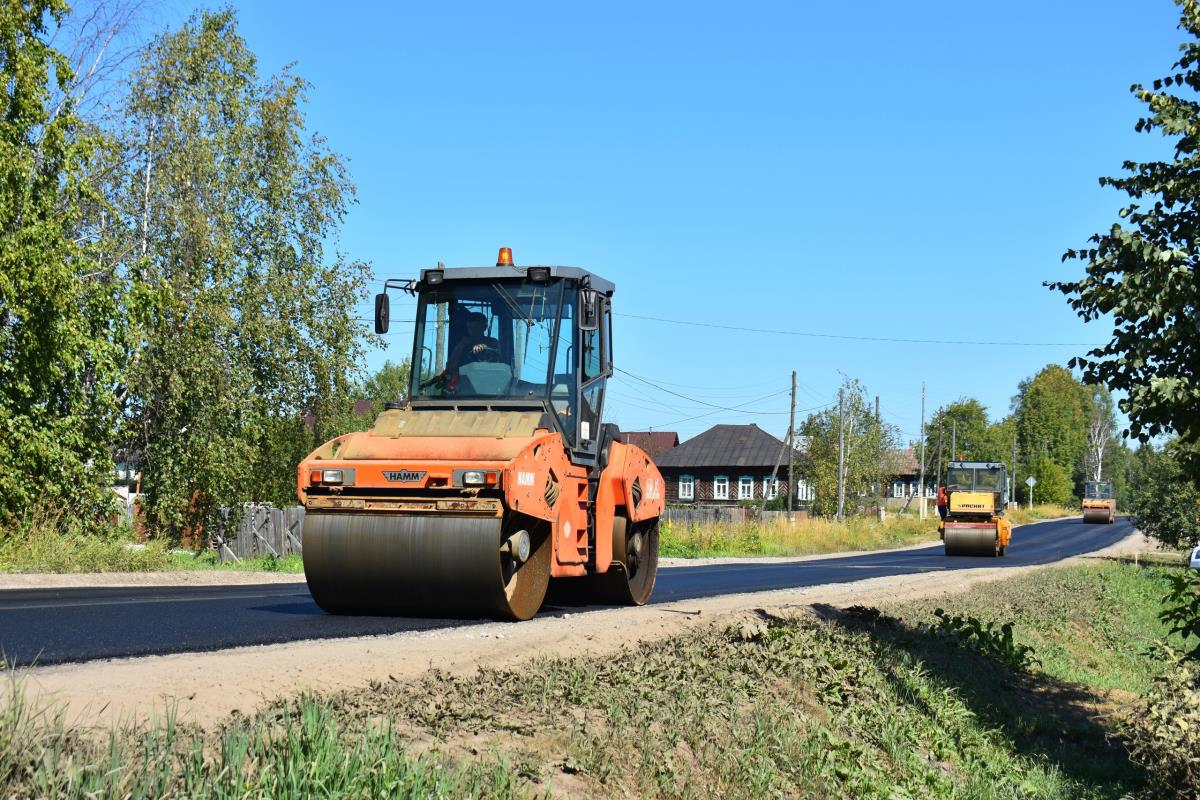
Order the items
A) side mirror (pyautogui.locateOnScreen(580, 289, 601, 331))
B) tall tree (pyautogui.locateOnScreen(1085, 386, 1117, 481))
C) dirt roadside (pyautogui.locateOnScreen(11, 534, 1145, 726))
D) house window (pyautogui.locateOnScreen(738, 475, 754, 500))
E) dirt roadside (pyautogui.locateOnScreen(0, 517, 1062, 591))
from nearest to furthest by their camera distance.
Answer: dirt roadside (pyautogui.locateOnScreen(11, 534, 1145, 726)) < side mirror (pyautogui.locateOnScreen(580, 289, 601, 331)) < dirt roadside (pyautogui.locateOnScreen(0, 517, 1062, 591)) < house window (pyautogui.locateOnScreen(738, 475, 754, 500)) < tall tree (pyautogui.locateOnScreen(1085, 386, 1117, 481))

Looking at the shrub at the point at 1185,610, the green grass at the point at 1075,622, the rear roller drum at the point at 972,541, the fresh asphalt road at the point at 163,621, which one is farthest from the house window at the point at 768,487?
the shrub at the point at 1185,610

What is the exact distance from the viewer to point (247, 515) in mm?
32562

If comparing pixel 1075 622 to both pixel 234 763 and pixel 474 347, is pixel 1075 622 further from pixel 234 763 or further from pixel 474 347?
pixel 234 763

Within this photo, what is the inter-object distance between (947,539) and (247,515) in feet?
78.0

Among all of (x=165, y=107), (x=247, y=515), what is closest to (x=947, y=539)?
(x=247, y=515)

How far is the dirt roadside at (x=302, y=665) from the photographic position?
6.11 m

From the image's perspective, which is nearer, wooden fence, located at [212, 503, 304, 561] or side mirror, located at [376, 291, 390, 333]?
side mirror, located at [376, 291, 390, 333]

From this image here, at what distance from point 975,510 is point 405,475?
3562cm

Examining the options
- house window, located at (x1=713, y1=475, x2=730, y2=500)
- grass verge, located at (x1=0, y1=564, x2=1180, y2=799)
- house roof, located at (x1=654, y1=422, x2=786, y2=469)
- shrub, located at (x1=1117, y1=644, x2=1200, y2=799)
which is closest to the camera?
grass verge, located at (x1=0, y1=564, x2=1180, y2=799)

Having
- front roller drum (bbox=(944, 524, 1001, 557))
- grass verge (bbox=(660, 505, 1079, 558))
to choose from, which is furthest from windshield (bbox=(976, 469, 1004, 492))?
grass verge (bbox=(660, 505, 1079, 558))

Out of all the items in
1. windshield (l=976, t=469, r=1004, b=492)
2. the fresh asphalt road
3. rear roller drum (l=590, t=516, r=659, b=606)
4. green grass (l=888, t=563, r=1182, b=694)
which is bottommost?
green grass (l=888, t=563, r=1182, b=694)

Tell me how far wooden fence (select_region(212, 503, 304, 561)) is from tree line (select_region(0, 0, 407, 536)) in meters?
0.62

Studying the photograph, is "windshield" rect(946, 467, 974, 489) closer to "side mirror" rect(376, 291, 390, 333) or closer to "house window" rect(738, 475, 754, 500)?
"side mirror" rect(376, 291, 390, 333)

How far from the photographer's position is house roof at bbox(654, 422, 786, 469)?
88250mm
